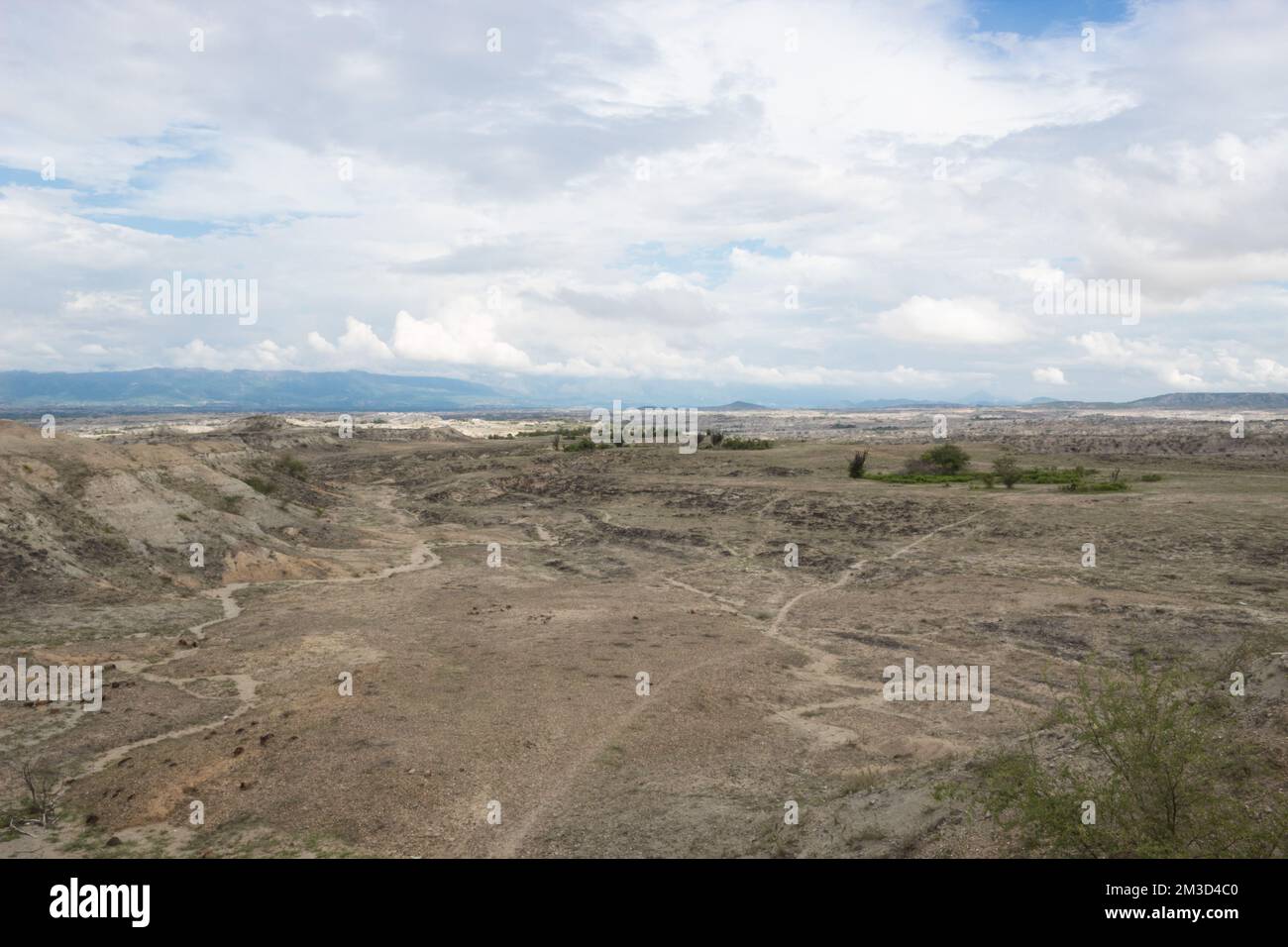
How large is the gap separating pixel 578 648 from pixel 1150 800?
1373 cm

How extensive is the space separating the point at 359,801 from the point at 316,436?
90.2m

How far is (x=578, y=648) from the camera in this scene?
1958 cm

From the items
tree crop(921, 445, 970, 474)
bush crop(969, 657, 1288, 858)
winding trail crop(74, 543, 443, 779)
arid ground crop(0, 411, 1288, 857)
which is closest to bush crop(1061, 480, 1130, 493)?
arid ground crop(0, 411, 1288, 857)

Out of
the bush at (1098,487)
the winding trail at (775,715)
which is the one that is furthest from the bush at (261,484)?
the bush at (1098,487)

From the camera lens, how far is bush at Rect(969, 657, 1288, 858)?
23.1 feet

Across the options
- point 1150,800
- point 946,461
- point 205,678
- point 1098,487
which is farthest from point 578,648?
point 946,461

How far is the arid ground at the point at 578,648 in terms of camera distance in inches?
409

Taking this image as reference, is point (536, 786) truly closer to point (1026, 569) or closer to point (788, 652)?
point (788, 652)

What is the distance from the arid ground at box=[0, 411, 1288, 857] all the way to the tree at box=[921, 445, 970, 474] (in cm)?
858

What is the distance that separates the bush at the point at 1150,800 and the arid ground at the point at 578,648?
1.64ft

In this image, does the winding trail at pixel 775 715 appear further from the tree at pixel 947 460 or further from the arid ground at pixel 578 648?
the tree at pixel 947 460

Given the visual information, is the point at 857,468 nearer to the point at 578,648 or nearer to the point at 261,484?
the point at 578,648

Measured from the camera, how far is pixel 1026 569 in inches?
1059
